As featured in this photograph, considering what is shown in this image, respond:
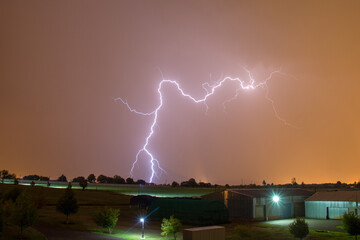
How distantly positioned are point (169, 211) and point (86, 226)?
923 centimetres

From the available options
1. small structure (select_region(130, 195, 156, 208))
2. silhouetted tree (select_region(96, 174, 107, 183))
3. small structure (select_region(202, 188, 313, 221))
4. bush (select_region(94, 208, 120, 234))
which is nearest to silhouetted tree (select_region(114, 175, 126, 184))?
silhouetted tree (select_region(96, 174, 107, 183))

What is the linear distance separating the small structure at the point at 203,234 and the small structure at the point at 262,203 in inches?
650

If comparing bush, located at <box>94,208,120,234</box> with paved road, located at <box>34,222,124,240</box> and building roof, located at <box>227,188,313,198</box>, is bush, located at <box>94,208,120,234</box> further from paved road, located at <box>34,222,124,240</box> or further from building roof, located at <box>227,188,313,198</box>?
building roof, located at <box>227,188,313,198</box>

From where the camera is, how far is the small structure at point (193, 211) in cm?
3158

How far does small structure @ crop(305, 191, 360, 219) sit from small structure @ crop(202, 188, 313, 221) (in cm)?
151

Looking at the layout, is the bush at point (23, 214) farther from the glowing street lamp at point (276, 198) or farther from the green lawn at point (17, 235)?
the glowing street lamp at point (276, 198)

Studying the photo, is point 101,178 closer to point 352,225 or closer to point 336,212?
point 336,212

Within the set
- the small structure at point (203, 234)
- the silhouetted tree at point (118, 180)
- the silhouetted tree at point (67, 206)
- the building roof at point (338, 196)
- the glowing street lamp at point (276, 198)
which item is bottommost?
the small structure at point (203, 234)

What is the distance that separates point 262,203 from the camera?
35688mm

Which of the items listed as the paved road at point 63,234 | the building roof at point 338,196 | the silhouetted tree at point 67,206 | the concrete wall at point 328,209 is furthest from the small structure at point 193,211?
the building roof at point 338,196

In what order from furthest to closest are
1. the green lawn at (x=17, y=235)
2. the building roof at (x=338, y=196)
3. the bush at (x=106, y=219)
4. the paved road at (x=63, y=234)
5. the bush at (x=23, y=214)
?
the building roof at (x=338, y=196)
the bush at (x=106, y=219)
the paved road at (x=63, y=234)
the green lawn at (x=17, y=235)
the bush at (x=23, y=214)

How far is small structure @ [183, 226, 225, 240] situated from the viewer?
17719 millimetres

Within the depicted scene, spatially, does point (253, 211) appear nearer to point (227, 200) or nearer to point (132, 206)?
point (227, 200)

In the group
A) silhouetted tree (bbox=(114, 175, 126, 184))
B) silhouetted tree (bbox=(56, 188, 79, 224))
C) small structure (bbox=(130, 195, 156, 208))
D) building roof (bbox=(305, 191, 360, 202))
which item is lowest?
silhouetted tree (bbox=(56, 188, 79, 224))
